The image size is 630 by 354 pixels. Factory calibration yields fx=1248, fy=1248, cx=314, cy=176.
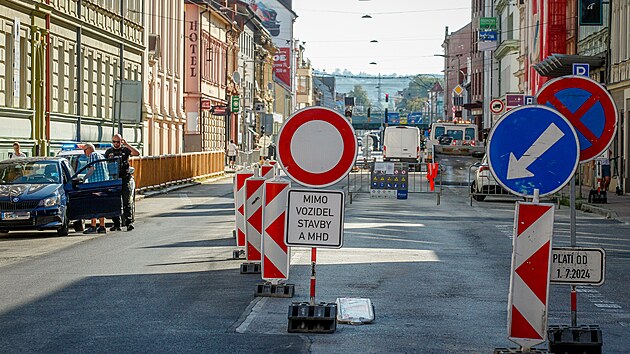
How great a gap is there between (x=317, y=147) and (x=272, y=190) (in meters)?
1.63

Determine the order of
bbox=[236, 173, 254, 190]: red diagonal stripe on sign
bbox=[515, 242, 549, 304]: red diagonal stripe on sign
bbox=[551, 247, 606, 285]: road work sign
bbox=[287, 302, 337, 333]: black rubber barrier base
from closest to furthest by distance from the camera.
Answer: bbox=[515, 242, 549, 304]: red diagonal stripe on sign
bbox=[551, 247, 606, 285]: road work sign
bbox=[287, 302, 337, 333]: black rubber barrier base
bbox=[236, 173, 254, 190]: red diagonal stripe on sign

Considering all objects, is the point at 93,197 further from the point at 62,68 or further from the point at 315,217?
the point at 62,68

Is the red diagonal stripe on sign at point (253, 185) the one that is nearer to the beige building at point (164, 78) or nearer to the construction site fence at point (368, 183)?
the construction site fence at point (368, 183)

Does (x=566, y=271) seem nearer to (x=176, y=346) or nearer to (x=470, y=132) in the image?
(x=176, y=346)

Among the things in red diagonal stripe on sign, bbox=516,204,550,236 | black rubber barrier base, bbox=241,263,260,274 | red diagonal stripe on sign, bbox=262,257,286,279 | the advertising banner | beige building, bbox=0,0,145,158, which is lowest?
black rubber barrier base, bbox=241,263,260,274

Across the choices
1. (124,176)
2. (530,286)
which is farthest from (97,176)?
(530,286)

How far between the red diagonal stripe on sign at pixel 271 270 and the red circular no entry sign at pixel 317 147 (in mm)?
1989

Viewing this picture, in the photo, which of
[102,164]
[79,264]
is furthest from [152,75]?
[79,264]

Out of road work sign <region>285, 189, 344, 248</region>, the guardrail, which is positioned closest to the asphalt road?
road work sign <region>285, 189, 344, 248</region>

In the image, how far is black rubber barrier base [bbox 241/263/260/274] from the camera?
15148 mm

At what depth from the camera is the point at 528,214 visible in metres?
8.84

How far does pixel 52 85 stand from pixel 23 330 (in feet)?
98.3

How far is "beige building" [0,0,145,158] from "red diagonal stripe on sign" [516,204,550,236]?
2622 centimetres

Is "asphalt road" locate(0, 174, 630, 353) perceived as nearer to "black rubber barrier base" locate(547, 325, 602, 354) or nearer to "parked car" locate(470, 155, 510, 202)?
"black rubber barrier base" locate(547, 325, 602, 354)
